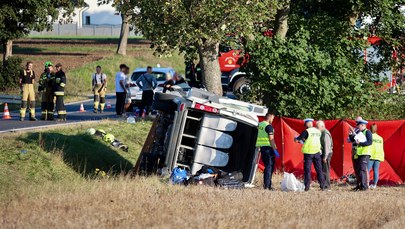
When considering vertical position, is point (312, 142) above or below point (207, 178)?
above

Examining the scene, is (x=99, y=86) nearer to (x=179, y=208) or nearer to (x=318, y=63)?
(x=318, y=63)

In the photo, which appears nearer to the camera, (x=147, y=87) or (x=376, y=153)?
(x=376, y=153)

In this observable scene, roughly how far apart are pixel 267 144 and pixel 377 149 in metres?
3.28

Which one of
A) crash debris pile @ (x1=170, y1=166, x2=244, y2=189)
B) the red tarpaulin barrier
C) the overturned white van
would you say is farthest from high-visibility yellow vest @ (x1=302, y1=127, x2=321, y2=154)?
the red tarpaulin barrier

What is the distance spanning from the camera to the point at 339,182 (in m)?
22.3

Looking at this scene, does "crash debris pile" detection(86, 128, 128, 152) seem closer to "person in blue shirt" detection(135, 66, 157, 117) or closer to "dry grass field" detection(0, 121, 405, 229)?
"dry grass field" detection(0, 121, 405, 229)

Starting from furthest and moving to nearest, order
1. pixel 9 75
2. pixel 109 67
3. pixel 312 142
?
pixel 109 67 → pixel 9 75 → pixel 312 142

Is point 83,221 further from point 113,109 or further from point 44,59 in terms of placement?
point 44,59

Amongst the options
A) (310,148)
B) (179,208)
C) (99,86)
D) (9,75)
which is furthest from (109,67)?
(179,208)

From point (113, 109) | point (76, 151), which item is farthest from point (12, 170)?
point (113, 109)

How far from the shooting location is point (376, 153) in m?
20.6

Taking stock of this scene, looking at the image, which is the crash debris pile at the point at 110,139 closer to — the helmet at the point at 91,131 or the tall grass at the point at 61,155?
the helmet at the point at 91,131

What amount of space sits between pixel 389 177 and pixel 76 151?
7.41 m

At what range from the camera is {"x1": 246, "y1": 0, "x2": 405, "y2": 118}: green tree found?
24.7 metres
